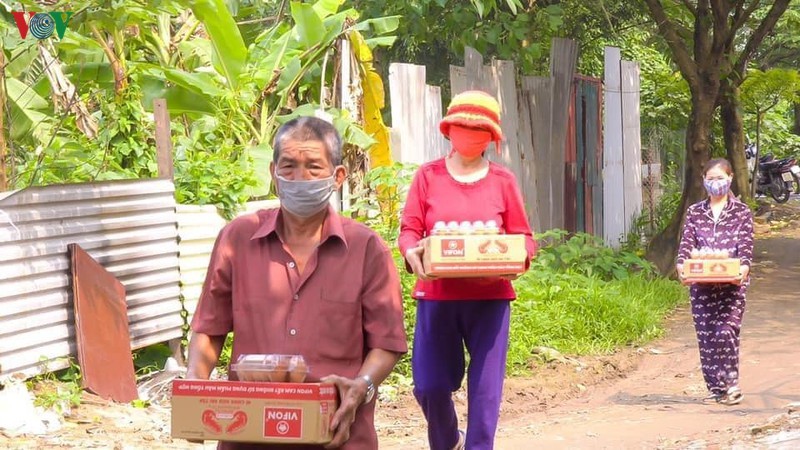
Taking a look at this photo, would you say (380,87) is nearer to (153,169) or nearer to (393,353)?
(153,169)

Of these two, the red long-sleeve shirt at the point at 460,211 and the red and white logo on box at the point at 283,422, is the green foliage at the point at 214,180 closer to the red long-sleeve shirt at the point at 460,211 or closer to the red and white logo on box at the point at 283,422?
the red long-sleeve shirt at the point at 460,211

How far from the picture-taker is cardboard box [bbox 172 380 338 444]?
311 cm

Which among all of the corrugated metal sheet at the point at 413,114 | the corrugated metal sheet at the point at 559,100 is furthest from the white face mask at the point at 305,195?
the corrugated metal sheet at the point at 559,100

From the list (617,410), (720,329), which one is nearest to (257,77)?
(617,410)

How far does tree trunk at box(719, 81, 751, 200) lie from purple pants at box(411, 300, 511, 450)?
1180 cm

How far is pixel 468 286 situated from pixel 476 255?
0.39 m

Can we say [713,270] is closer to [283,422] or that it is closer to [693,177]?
[283,422]

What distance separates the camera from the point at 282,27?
11.9 meters

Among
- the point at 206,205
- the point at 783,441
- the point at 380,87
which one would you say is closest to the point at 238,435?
the point at 783,441

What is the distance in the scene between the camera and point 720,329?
8.27 meters

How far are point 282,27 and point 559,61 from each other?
3.27 m

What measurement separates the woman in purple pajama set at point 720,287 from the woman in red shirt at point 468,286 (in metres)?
2.87

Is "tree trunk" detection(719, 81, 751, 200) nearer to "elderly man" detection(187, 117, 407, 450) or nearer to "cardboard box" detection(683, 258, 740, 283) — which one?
"cardboard box" detection(683, 258, 740, 283)

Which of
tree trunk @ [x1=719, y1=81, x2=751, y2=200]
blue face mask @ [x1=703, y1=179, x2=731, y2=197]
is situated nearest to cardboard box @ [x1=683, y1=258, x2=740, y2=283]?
blue face mask @ [x1=703, y1=179, x2=731, y2=197]
